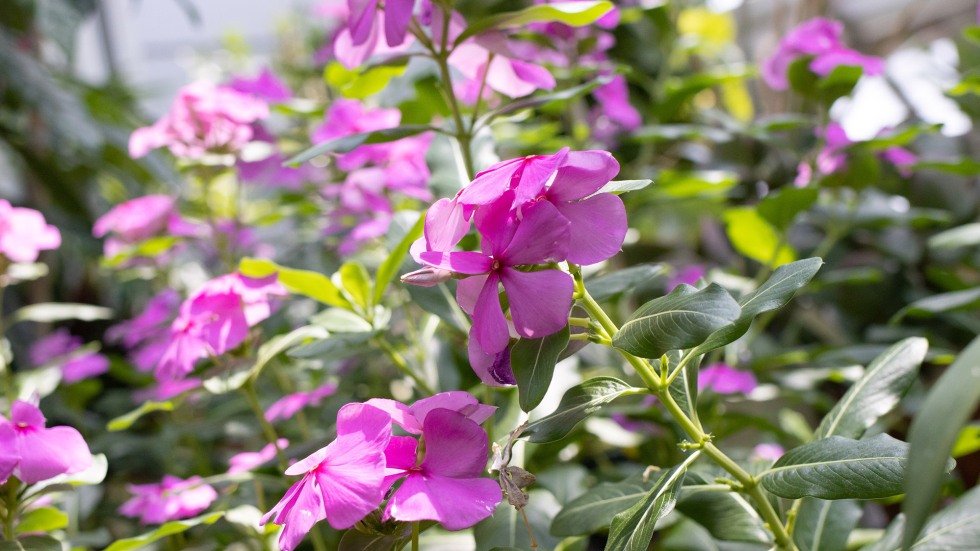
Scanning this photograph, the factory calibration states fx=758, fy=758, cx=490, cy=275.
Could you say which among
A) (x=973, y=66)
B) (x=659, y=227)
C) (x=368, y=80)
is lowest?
(x=659, y=227)

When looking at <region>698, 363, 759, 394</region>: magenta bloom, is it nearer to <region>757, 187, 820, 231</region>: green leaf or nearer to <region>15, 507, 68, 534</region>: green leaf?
<region>757, 187, 820, 231</region>: green leaf

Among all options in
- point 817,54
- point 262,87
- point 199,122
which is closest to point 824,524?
point 817,54

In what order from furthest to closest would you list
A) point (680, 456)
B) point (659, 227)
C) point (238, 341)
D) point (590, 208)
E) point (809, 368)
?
1. point (659, 227)
2. point (809, 368)
3. point (680, 456)
4. point (238, 341)
5. point (590, 208)

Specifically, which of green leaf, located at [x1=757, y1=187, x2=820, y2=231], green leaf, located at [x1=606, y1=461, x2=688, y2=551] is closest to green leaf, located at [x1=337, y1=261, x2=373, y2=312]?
green leaf, located at [x1=606, y1=461, x2=688, y2=551]

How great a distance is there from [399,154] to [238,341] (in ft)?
1.57

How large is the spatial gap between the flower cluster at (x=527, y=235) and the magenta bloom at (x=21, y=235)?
0.70m

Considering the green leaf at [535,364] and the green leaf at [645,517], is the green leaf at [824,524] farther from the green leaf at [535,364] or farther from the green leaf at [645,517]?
the green leaf at [535,364]

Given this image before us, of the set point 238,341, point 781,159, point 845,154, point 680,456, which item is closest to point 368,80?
point 238,341

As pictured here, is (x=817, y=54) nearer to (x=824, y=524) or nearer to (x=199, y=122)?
(x=824, y=524)

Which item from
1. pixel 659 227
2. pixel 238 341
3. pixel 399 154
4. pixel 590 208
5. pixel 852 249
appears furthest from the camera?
pixel 659 227

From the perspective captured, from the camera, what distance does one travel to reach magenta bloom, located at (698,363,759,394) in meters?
1.03

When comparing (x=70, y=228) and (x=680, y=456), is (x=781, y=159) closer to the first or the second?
(x=680, y=456)

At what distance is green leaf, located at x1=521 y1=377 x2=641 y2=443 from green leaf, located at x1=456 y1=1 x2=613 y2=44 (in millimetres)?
301

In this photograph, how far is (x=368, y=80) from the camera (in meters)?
0.80
